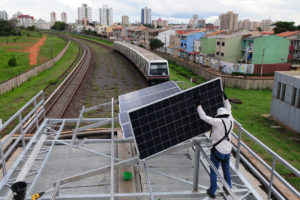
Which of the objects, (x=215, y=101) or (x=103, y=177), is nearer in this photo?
(x=215, y=101)

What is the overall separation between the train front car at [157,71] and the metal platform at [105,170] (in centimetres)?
1714

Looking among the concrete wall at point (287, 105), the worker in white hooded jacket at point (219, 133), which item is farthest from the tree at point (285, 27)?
the worker in white hooded jacket at point (219, 133)

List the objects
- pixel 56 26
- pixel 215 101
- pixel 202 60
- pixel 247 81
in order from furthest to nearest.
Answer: pixel 56 26, pixel 202 60, pixel 247 81, pixel 215 101

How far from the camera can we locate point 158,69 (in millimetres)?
27078

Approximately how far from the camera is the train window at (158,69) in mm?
26880

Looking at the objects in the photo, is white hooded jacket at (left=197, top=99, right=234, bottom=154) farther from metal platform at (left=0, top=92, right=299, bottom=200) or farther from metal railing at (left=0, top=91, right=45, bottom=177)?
metal railing at (left=0, top=91, right=45, bottom=177)

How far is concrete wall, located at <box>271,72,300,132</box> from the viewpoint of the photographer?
61.2 feet

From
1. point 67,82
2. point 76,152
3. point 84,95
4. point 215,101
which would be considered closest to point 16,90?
point 67,82

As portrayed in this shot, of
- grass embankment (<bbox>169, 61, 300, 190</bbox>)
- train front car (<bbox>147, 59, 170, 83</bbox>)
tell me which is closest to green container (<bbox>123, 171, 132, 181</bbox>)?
grass embankment (<bbox>169, 61, 300, 190</bbox>)

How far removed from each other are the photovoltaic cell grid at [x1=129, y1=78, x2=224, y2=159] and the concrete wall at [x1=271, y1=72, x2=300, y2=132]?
51.2 ft

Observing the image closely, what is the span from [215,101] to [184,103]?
0.85 meters

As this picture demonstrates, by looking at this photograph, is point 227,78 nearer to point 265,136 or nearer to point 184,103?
point 265,136

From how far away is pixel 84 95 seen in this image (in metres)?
22.3

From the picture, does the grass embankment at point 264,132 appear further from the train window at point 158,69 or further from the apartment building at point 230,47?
the apartment building at point 230,47
